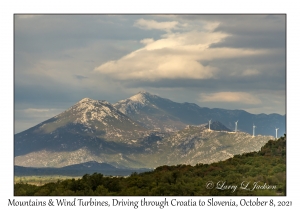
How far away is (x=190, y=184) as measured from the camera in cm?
10588

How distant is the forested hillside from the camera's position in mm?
93137

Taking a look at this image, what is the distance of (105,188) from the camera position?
104250mm

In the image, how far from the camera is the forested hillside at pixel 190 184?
93.1 m
